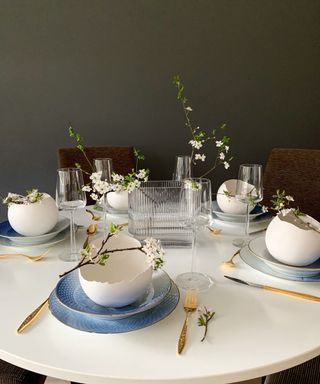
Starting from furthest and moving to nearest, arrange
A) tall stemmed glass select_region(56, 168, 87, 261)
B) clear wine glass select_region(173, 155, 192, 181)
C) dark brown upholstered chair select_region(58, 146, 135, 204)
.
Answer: dark brown upholstered chair select_region(58, 146, 135, 204) → clear wine glass select_region(173, 155, 192, 181) → tall stemmed glass select_region(56, 168, 87, 261)

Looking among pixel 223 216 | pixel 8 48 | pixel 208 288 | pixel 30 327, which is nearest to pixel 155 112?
pixel 8 48

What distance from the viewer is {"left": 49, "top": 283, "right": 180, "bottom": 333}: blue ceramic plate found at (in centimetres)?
69

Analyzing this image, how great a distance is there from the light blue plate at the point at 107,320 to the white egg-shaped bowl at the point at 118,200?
0.62 metres

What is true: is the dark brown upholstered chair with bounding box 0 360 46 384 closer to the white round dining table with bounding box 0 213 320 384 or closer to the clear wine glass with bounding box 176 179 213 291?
the white round dining table with bounding box 0 213 320 384

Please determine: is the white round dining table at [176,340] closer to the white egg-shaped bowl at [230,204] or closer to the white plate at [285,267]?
A: the white plate at [285,267]

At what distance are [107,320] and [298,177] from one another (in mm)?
1342

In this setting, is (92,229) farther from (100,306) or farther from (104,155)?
(104,155)

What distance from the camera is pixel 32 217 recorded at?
1.06 m

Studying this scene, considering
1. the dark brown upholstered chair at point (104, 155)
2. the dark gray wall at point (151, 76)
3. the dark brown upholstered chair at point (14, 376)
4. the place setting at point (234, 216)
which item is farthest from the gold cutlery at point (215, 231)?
the dark gray wall at point (151, 76)

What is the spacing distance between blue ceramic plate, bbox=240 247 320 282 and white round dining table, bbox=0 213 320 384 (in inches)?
0.5

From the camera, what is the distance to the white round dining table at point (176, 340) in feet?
1.97

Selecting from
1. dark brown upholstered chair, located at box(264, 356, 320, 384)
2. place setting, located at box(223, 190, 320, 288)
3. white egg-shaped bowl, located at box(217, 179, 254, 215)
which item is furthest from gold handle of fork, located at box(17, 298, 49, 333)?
white egg-shaped bowl, located at box(217, 179, 254, 215)

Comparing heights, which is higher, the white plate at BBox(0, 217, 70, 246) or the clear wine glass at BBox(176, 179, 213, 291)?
the clear wine glass at BBox(176, 179, 213, 291)

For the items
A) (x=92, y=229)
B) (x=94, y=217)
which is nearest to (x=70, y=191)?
(x=92, y=229)
